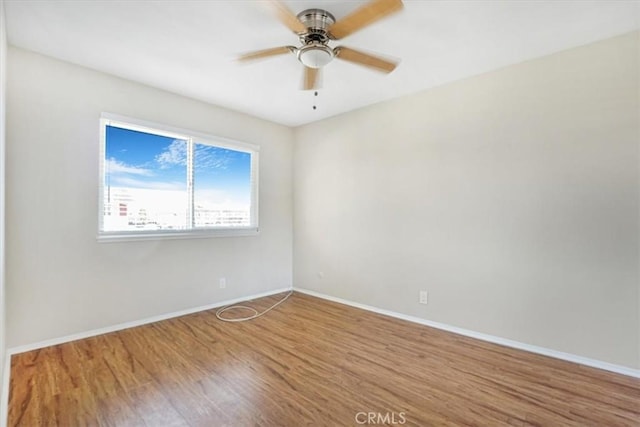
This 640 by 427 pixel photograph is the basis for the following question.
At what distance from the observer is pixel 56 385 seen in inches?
81.0

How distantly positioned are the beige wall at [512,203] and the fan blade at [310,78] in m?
1.28

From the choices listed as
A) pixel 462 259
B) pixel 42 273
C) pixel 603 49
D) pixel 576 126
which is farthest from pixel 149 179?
pixel 603 49

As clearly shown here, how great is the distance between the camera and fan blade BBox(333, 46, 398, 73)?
2.21 metres

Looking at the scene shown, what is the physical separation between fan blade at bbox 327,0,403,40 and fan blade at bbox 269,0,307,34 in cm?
20

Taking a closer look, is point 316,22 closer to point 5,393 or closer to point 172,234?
point 172,234

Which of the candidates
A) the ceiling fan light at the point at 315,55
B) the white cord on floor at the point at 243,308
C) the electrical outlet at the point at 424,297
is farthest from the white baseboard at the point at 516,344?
the ceiling fan light at the point at 315,55

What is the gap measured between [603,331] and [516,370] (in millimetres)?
764

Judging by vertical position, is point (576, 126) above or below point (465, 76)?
below

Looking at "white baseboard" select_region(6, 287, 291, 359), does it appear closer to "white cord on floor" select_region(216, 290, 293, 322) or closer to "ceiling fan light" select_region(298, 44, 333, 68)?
"white cord on floor" select_region(216, 290, 293, 322)

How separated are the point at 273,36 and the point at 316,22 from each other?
0.44 metres

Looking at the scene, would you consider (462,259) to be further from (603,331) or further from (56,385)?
(56,385)

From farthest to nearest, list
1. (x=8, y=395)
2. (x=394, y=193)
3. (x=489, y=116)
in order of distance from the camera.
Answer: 1. (x=394, y=193)
2. (x=489, y=116)
3. (x=8, y=395)

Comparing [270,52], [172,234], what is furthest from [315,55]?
[172,234]

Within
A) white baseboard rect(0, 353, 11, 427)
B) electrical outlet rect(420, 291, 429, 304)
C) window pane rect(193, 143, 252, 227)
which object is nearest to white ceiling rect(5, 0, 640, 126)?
window pane rect(193, 143, 252, 227)
